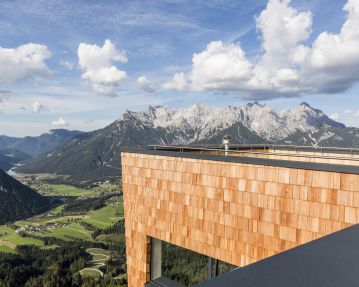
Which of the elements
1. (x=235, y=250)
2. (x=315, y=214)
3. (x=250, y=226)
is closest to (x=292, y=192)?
(x=315, y=214)

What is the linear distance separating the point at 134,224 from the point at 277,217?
440 inches

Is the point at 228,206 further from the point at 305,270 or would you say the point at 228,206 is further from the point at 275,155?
the point at 305,270

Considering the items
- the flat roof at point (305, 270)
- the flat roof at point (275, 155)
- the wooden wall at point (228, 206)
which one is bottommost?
the wooden wall at point (228, 206)

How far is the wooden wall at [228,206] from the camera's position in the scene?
1478 cm

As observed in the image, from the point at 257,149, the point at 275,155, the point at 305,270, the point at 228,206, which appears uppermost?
the point at 257,149

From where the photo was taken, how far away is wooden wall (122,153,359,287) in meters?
14.8

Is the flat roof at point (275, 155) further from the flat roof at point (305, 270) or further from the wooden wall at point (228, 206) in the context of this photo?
the flat roof at point (305, 270)

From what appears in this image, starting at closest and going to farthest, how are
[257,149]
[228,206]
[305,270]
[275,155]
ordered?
[305,270] < [228,206] < [275,155] < [257,149]

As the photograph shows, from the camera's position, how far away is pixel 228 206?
1820 cm

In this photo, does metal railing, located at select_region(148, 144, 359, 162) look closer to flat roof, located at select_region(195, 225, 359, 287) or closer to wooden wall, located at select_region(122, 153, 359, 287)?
wooden wall, located at select_region(122, 153, 359, 287)

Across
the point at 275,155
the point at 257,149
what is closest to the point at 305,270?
the point at 275,155

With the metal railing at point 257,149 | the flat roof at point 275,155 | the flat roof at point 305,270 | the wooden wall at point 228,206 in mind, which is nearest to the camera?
the flat roof at point 305,270

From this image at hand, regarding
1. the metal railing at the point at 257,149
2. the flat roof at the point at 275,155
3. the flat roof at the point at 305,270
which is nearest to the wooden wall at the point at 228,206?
the flat roof at the point at 275,155

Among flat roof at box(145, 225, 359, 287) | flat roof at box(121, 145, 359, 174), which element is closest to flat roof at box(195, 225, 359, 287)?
flat roof at box(145, 225, 359, 287)
